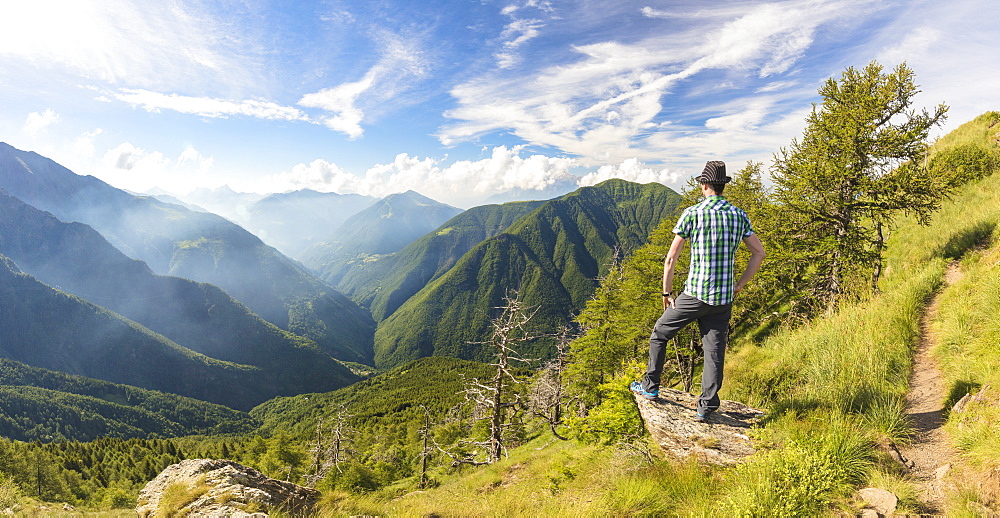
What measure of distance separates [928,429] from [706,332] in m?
2.81

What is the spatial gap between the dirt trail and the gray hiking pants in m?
2.10

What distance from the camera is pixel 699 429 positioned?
5.68m

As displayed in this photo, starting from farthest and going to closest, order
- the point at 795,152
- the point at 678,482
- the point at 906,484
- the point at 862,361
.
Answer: the point at 795,152, the point at 862,361, the point at 678,482, the point at 906,484

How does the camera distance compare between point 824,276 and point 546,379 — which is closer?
point 824,276

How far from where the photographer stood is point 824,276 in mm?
14375

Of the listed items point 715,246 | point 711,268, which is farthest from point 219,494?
point 715,246

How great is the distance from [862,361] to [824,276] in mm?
10191

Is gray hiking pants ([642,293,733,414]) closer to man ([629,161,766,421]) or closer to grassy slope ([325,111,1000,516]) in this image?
man ([629,161,766,421])

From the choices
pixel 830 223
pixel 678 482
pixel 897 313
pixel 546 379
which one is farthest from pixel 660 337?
pixel 546 379

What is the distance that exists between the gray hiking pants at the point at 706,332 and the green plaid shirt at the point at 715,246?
8.1 inches

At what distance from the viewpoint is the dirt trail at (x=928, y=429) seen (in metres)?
3.89

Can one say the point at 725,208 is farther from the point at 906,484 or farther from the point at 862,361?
the point at 862,361

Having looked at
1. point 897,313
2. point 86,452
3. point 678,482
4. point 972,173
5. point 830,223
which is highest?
point 972,173

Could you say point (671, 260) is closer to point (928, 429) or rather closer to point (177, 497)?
point (928, 429)
